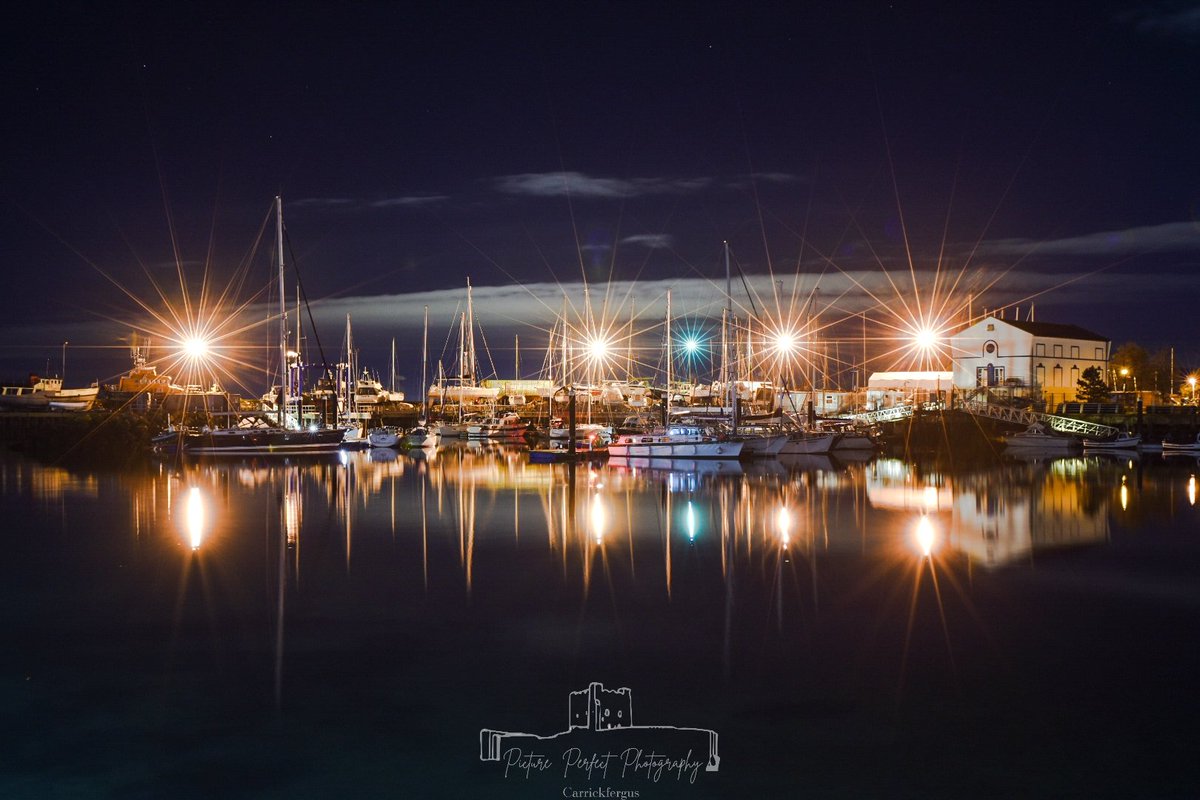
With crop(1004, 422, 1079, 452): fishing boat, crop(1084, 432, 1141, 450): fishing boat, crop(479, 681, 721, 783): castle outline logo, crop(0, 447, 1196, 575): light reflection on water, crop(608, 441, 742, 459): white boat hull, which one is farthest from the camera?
crop(1084, 432, 1141, 450): fishing boat

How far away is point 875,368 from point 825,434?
198 feet

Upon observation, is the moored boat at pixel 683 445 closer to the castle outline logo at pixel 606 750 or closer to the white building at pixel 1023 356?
the white building at pixel 1023 356

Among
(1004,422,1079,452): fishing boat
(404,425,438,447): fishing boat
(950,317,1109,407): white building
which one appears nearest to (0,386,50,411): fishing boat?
(404,425,438,447): fishing boat

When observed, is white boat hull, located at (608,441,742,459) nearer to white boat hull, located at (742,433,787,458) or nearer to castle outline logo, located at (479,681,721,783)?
white boat hull, located at (742,433,787,458)

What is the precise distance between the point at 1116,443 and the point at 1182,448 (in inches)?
163

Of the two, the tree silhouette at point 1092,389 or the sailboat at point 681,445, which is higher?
the tree silhouette at point 1092,389

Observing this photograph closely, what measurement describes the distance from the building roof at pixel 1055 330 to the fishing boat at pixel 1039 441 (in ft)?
52.3

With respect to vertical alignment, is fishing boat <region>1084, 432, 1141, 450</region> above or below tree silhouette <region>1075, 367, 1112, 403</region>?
A: below

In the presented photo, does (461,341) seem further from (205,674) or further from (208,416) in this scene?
(205,674)

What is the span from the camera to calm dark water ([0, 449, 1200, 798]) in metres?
12.1

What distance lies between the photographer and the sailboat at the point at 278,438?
69938 millimetres

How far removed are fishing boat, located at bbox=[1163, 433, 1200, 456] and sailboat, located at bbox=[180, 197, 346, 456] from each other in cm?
5571

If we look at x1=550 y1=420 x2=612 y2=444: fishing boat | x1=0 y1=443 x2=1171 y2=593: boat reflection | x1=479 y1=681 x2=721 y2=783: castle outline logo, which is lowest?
x1=479 y1=681 x2=721 y2=783: castle outline logo

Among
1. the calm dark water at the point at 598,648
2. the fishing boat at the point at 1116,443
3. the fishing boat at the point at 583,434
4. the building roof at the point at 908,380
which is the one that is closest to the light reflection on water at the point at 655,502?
the calm dark water at the point at 598,648
